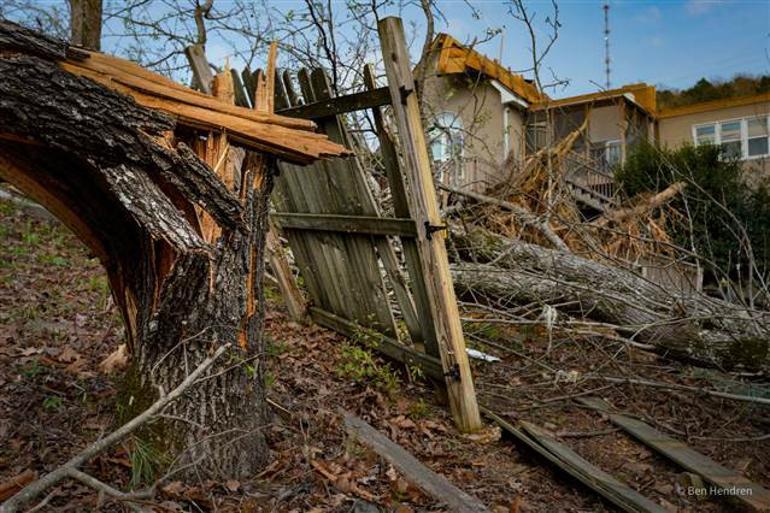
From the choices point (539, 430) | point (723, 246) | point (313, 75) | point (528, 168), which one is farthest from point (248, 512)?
point (723, 246)

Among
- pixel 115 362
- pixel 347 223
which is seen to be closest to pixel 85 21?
pixel 347 223

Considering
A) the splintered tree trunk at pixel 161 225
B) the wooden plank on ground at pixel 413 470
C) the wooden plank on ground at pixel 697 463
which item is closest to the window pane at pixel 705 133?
the wooden plank on ground at pixel 697 463

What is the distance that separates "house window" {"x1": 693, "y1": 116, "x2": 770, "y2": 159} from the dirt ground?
18021 mm

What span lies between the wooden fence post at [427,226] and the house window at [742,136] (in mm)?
19357

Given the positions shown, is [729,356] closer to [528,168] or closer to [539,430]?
[539,430]

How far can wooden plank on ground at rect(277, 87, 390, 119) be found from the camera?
3.93 m

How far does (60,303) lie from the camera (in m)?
5.72

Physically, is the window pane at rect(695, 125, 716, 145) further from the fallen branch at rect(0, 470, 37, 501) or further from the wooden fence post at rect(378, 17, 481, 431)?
the fallen branch at rect(0, 470, 37, 501)

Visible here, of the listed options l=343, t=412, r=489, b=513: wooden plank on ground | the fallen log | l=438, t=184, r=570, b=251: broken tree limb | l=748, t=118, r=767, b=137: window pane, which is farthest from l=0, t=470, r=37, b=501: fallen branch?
l=748, t=118, r=767, b=137: window pane

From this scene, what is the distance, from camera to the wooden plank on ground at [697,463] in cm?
326

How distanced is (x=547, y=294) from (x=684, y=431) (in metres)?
2.05

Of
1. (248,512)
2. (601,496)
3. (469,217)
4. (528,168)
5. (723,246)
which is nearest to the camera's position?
(248,512)

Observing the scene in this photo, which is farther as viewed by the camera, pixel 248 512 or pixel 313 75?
pixel 313 75

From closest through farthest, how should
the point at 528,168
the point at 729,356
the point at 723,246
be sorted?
the point at 729,356, the point at 528,168, the point at 723,246
